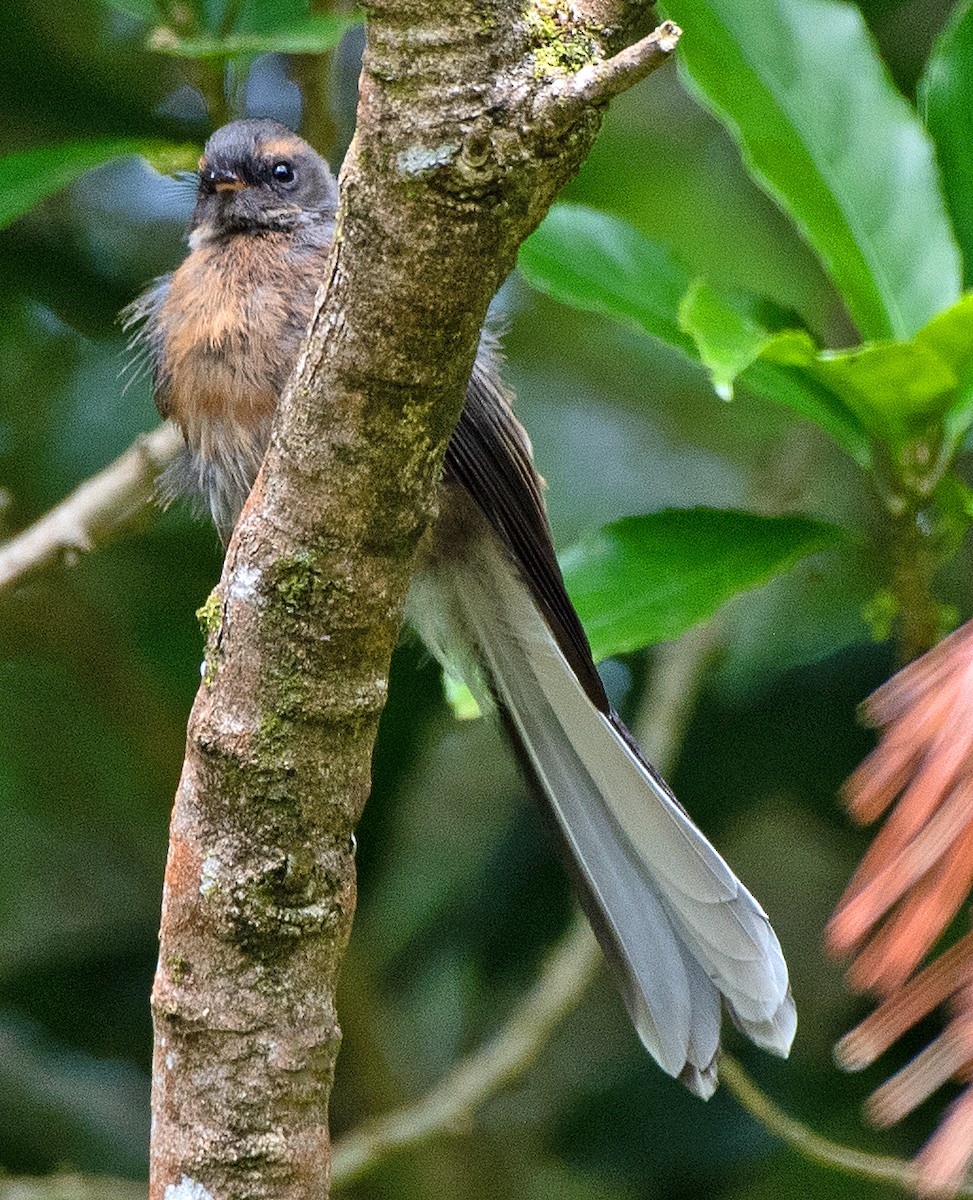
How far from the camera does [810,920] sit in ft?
11.7

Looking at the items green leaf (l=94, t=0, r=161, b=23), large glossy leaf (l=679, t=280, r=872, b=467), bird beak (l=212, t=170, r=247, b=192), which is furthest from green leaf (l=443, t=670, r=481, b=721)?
green leaf (l=94, t=0, r=161, b=23)

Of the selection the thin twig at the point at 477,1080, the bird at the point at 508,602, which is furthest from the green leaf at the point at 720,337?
the thin twig at the point at 477,1080

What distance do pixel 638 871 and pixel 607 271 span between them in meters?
1.00

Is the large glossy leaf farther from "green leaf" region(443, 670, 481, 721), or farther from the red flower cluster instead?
the red flower cluster

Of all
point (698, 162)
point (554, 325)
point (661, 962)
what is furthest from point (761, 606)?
point (661, 962)

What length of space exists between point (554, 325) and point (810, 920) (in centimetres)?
174

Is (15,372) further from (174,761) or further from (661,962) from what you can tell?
(661,962)

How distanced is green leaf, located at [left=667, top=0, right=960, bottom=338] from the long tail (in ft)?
2.43

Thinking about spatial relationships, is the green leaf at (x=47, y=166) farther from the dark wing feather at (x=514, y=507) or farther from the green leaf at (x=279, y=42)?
the dark wing feather at (x=514, y=507)

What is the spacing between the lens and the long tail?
2234mm

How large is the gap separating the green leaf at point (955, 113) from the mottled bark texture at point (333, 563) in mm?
1364

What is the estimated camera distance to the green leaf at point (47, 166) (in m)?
2.65

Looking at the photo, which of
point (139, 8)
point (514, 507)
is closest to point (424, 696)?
point (514, 507)

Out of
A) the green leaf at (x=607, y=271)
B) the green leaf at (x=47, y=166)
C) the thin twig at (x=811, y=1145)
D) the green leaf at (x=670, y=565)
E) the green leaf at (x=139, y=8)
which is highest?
the green leaf at (x=139, y=8)
